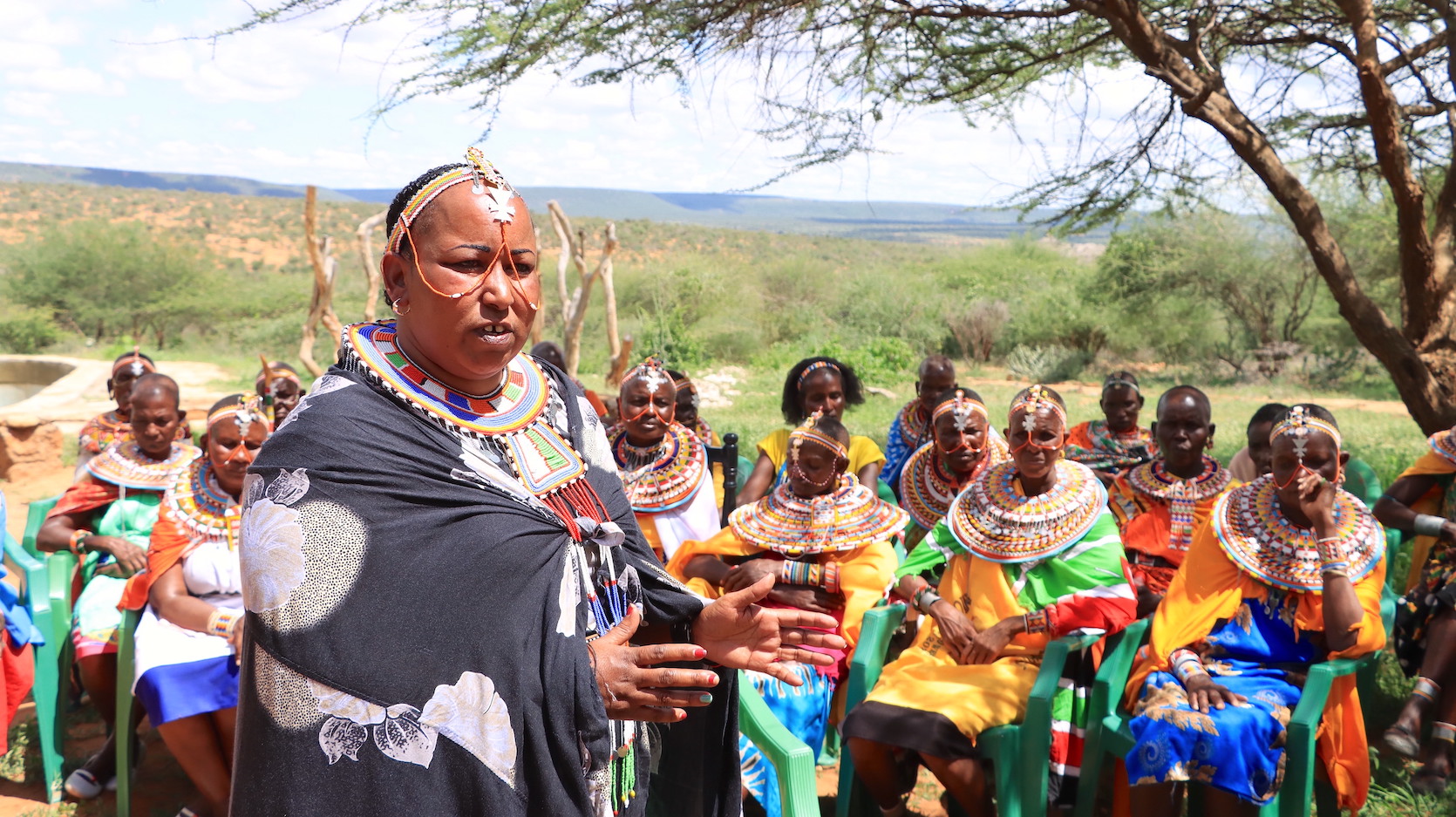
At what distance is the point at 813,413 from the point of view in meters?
5.29

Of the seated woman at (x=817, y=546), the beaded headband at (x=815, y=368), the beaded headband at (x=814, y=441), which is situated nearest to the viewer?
the seated woman at (x=817, y=546)

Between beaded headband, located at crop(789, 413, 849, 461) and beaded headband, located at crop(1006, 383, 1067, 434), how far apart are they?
0.67 m

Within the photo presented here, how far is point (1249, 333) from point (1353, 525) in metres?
19.9

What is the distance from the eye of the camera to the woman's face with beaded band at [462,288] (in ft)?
5.57

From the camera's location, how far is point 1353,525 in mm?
3539

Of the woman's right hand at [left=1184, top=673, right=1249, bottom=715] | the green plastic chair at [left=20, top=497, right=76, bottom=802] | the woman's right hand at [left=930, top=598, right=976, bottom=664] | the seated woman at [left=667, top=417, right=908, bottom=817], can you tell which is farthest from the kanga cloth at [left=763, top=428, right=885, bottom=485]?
the green plastic chair at [left=20, top=497, right=76, bottom=802]

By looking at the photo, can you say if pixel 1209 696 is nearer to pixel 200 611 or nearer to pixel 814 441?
pixel 814 441

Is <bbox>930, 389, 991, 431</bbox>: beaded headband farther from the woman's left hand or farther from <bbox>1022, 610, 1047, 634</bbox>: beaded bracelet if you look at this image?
the woman's left hand

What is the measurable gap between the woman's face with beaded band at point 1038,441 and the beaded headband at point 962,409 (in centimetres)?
54

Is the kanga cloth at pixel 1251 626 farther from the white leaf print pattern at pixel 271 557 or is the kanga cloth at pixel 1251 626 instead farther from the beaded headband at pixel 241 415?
the beaded headband at pixel 241 415

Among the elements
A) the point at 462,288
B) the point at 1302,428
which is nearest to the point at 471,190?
the point at 462,288

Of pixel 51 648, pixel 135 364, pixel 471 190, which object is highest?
pixel 471 190

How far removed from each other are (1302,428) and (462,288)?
119 inches

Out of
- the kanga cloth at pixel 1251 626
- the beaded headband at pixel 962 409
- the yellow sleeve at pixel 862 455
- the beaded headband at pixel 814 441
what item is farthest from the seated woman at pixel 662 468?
the kanga cloth at pixel 1251 626
